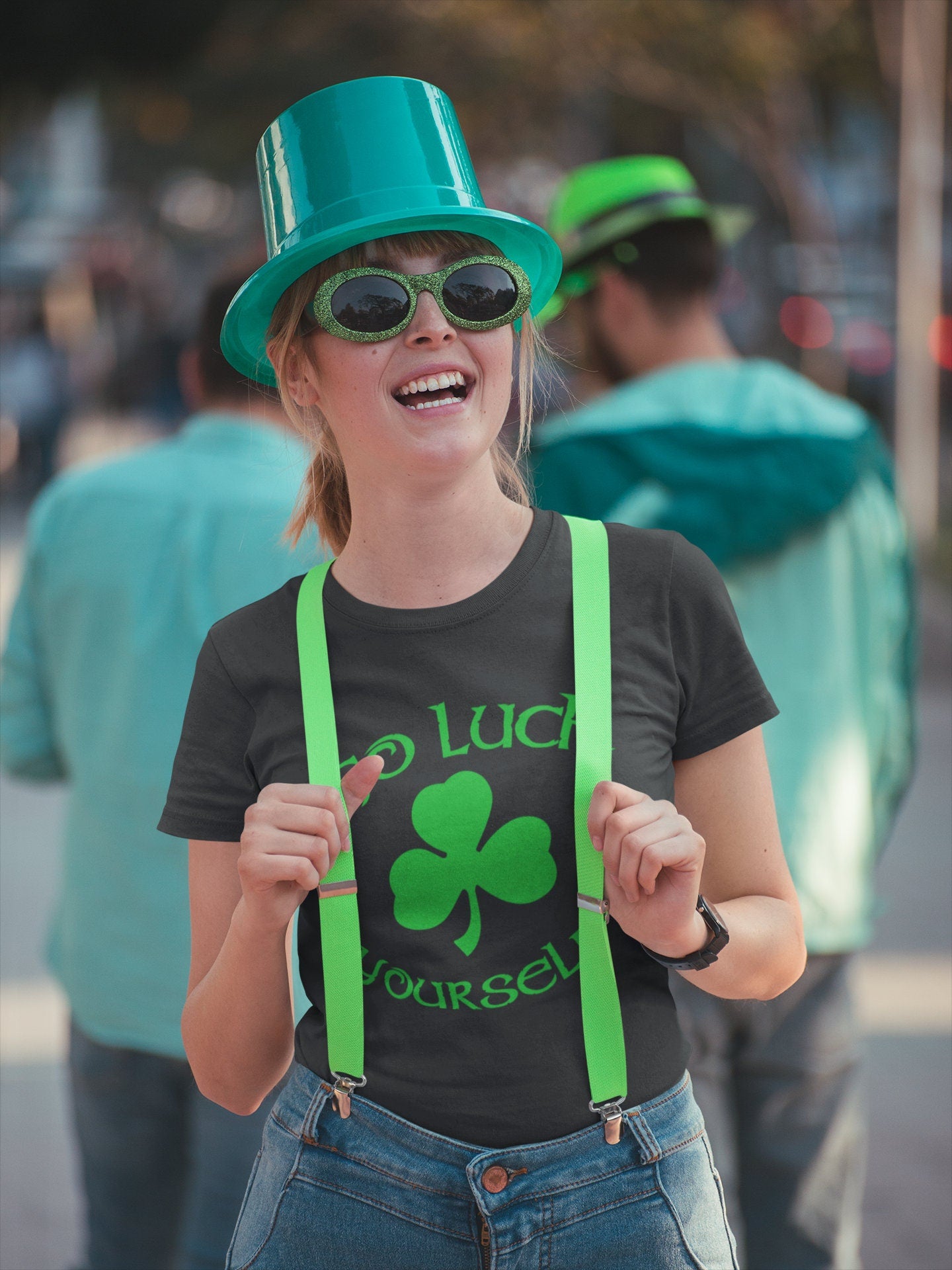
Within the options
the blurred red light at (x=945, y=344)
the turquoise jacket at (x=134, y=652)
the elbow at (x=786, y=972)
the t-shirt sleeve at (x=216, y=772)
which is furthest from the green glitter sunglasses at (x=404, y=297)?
the blurred red light at (x=945, y=344)

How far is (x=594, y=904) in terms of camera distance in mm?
Result: 1529

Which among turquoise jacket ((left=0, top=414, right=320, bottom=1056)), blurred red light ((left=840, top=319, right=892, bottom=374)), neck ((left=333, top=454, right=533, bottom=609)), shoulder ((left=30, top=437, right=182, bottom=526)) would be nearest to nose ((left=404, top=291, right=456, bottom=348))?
neck ((left=333, top=454, right=533, bottom=609))

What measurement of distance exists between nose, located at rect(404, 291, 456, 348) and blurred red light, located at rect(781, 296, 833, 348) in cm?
1952

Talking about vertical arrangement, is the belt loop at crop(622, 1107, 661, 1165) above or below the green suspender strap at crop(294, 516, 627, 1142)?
below

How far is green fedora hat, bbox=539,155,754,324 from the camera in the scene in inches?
123

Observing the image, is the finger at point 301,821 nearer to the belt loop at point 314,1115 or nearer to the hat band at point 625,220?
the belt loop at point 314,1115

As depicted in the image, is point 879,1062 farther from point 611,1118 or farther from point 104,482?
point 611,1118

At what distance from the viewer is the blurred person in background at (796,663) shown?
2715 millimetres

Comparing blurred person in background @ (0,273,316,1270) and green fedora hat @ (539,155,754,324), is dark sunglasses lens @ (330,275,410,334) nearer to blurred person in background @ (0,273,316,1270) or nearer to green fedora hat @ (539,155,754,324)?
blurred person in background @ (0,273,316,1270)

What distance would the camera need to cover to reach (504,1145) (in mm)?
1565

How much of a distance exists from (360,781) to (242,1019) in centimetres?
33

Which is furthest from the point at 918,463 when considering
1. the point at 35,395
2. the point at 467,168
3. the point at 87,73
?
the point at 87,73

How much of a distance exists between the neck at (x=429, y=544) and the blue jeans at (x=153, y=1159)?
134cm

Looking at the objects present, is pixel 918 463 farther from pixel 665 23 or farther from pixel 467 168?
pixel 467 168
